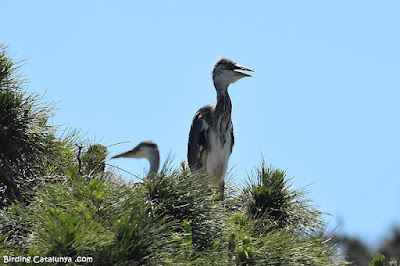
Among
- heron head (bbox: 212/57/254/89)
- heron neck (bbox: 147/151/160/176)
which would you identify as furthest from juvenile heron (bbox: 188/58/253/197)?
heron neck (bbox: 147/151/160/176)

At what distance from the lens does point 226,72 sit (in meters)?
6.11

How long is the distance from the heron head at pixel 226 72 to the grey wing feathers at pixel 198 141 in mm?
394

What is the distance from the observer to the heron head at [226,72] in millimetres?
6088

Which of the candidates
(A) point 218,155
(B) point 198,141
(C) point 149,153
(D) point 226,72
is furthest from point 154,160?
(D) point 226,72

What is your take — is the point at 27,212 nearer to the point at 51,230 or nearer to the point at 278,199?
the point at 51,230

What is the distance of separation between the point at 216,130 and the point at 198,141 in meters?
0.20

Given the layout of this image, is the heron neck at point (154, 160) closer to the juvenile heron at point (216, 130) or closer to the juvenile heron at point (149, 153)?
the juvenile heron at point (149, 153)

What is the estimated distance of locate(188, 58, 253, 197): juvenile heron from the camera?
5758 mm

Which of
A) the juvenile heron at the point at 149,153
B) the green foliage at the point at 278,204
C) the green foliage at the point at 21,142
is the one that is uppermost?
the juvenile heron at the point at 149,153

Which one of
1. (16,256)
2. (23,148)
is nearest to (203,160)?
(23,148)

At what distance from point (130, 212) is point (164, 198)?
31 cm

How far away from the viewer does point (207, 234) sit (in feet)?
11.5

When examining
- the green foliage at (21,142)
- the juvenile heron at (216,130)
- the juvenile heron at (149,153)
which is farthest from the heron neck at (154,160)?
the green foliage at (21,142)

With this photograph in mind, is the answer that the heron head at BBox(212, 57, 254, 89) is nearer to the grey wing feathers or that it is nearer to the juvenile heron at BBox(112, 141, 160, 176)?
the grey wing feathers
